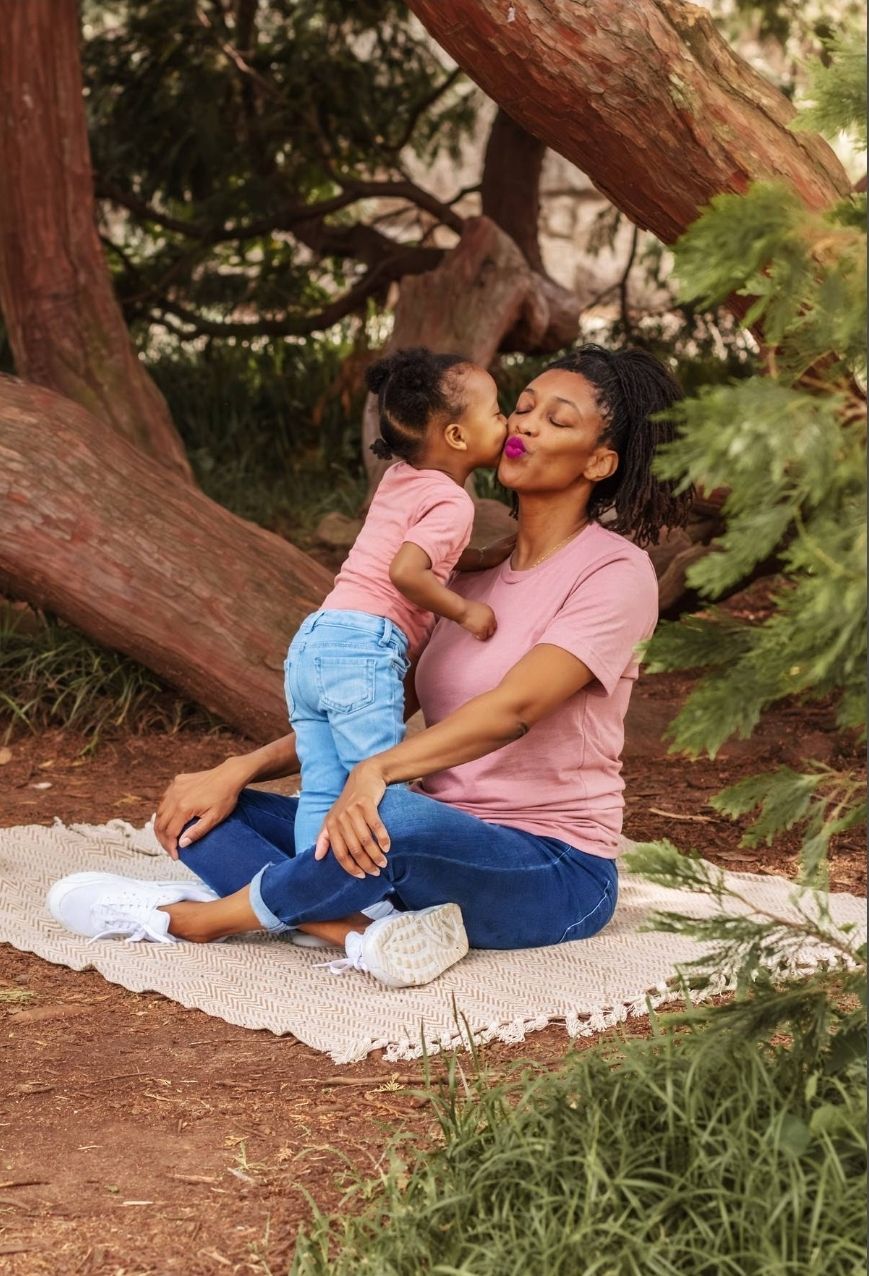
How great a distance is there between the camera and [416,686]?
328 cm

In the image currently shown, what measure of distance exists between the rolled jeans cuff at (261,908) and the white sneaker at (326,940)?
3.6 inches

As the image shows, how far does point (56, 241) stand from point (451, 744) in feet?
11.2

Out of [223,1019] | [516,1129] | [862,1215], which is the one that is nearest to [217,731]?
[223,1019]

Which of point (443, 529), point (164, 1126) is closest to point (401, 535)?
point (443, 529)

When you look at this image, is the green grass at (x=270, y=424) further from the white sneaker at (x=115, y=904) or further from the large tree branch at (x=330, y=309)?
the white sneaker at (x=115, y=904)

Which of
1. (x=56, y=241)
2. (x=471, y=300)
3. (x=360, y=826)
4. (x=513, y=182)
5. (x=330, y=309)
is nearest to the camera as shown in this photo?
(x=360, y=826)

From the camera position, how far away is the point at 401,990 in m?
2.92

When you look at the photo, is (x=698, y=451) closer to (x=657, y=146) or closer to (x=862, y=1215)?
(x=862, y=1215)

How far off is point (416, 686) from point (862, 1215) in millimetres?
1732

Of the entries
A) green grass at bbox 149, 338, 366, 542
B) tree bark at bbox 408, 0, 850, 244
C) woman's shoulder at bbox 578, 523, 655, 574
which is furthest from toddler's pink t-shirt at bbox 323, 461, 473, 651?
green grass at bbox 149, 338, 366, 542

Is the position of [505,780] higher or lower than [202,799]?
higher

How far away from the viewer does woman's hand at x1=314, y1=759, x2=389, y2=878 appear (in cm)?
279

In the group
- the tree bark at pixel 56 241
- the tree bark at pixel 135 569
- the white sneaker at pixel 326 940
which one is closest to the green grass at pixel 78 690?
the tree bark at pixel 135 569

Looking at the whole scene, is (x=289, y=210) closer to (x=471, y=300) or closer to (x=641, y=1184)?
(x=471, y=300)
